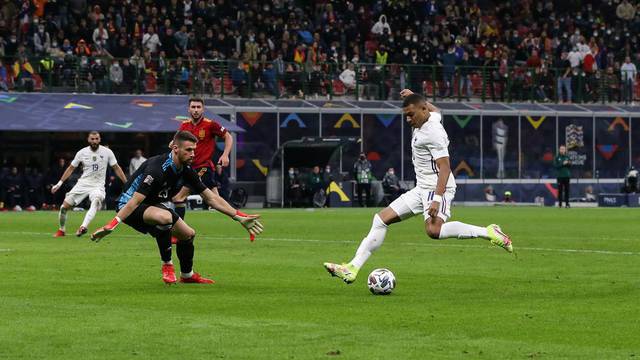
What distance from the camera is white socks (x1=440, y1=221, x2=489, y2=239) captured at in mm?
15000

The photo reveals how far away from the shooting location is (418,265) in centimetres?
1873

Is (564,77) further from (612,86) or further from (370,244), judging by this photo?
(370,244)

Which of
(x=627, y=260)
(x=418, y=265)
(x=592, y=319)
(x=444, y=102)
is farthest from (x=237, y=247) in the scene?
(x=444, y=102)

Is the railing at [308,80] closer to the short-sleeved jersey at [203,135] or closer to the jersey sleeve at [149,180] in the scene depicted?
the short-sleeved jersey at [203,135]

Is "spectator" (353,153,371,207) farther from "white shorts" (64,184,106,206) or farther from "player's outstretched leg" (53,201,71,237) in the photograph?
"player's outstretched leg" (53,201,71,237)

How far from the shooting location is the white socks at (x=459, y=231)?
591 inches

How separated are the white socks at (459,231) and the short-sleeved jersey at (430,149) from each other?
0.43 meters

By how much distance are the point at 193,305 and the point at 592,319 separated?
368 centimetres

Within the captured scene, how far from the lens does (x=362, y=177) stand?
163 ft

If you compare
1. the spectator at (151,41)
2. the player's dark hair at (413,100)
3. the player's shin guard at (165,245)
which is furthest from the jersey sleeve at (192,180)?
the spectator at (151,41)

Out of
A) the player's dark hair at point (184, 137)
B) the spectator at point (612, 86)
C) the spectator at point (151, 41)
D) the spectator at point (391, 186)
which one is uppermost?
the spectator at point (151, 41)

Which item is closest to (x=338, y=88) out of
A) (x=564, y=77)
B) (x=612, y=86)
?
(x=564, y=77)

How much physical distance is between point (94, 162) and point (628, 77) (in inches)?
1397

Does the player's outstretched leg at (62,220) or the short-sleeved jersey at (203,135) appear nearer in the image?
the short-sleeved jersey at (203,135)
